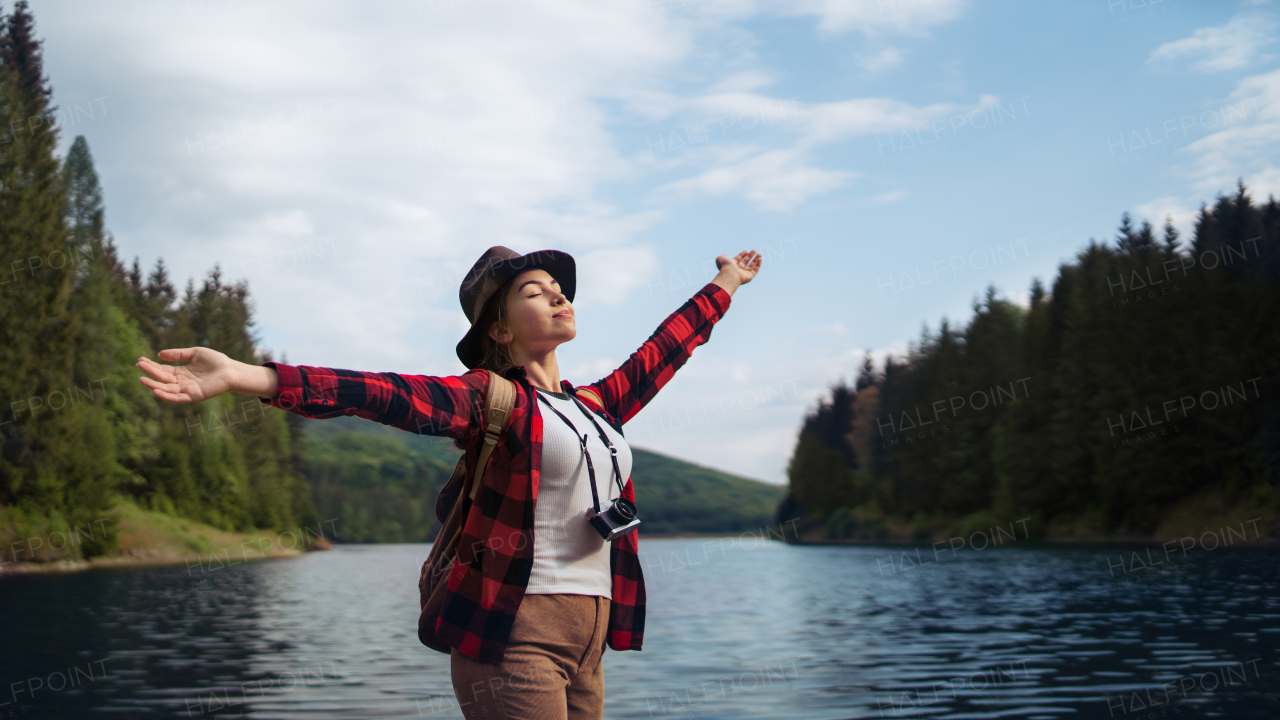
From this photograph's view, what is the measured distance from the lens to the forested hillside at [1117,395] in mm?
46812

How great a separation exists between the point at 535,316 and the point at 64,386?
48845 mm

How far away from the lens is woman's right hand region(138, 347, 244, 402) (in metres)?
2.36

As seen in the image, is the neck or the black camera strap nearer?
the black camera strap

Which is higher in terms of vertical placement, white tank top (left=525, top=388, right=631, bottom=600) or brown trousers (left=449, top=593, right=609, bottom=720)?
white tank top (left=525, top=388, right=631, bottom=600)

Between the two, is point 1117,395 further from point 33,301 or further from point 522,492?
point 522,492

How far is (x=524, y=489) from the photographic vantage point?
2.81 m

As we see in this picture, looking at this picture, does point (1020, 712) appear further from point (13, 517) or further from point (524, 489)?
point (13, 517)

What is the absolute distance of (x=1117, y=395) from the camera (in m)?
55.1

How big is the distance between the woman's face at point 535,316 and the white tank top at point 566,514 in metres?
A: 0.23

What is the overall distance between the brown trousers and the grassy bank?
4216 centimetres

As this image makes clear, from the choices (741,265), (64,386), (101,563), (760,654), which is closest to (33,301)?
(64,386)

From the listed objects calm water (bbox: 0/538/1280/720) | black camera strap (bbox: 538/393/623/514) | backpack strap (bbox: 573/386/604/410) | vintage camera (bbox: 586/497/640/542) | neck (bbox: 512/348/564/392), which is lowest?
calm water (bbox: 0/538/1280/720)

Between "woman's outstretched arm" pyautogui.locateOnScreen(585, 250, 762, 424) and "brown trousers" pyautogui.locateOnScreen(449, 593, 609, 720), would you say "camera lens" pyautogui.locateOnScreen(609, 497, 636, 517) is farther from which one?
"woman's outstretched arm" pyautogui.locateOnScreen(585, 250, 762, 424)

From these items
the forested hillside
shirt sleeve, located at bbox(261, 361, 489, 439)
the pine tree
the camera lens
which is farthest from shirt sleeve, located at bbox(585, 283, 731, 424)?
the forested hillside
